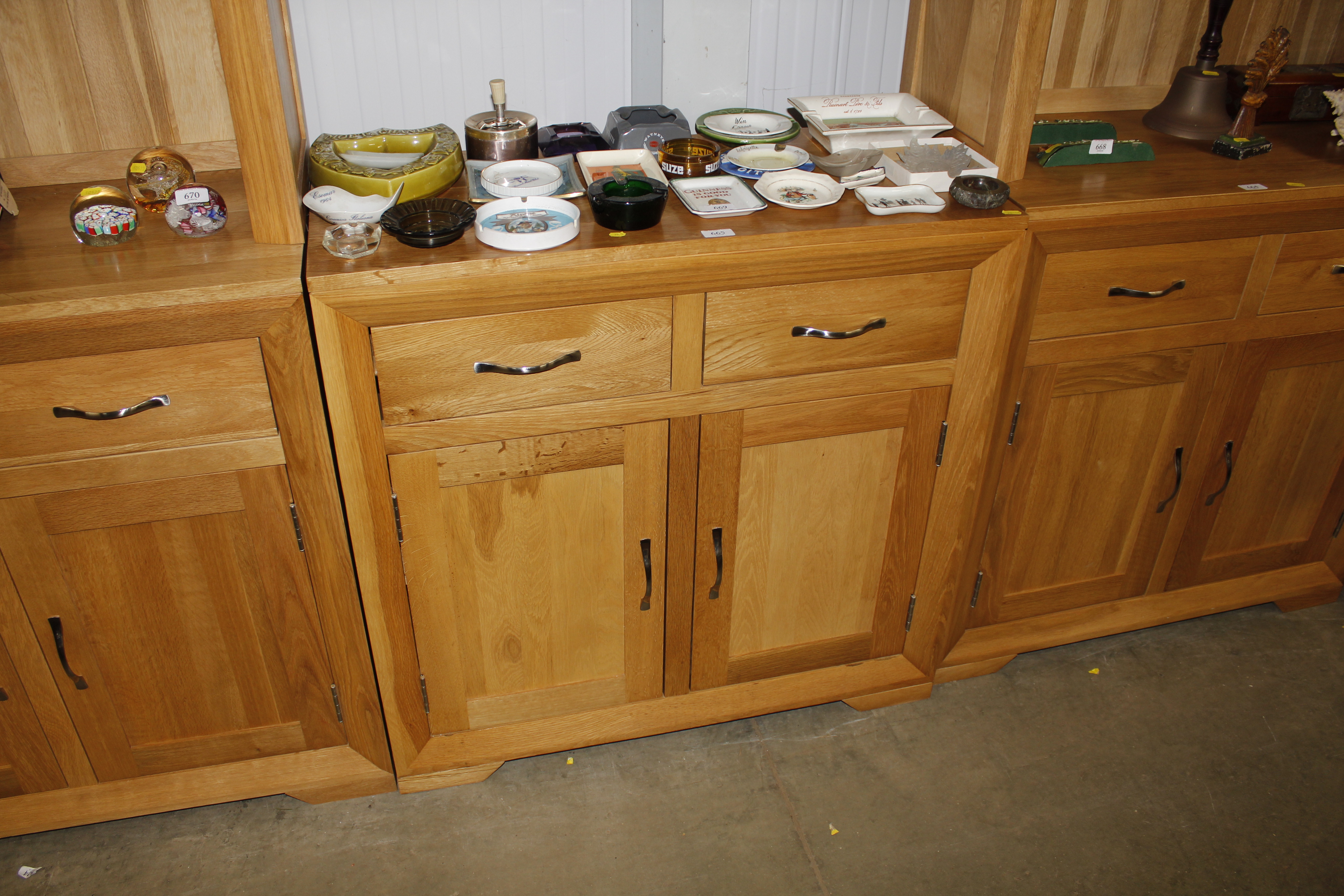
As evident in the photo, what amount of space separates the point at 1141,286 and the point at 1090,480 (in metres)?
0.39

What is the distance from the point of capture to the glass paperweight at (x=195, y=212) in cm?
135

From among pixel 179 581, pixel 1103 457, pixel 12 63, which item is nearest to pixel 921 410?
pixel 1103 457

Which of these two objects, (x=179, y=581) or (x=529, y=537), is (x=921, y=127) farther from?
(x=179, y=581)

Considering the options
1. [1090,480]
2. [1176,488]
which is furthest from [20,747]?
[1176,488]

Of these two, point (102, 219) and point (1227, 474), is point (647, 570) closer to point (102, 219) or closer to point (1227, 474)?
point (102, 219)

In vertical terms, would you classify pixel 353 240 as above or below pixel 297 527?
above

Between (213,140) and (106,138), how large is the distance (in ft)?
0.54

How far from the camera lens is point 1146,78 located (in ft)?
6.51

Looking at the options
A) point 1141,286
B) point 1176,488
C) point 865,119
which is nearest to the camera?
point 1141,286

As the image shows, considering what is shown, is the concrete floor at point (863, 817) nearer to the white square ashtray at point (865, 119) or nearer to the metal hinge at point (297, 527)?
the metal hinge at point (297, 527)

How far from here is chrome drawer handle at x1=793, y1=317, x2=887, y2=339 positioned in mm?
1470

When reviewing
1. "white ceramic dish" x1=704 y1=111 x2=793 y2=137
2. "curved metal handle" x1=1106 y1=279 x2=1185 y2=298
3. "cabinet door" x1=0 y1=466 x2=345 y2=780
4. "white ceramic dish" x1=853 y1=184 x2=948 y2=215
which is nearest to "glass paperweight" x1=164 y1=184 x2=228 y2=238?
"cabinet door" x1=0 y1=466 x2=345 y2=780

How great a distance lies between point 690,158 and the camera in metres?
1.58

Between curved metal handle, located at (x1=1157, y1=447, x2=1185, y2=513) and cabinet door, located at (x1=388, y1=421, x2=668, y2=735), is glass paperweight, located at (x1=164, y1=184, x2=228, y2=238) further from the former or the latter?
curved metal handle, located at (x1=1157, y1=447, x2=1185, y2=513)
